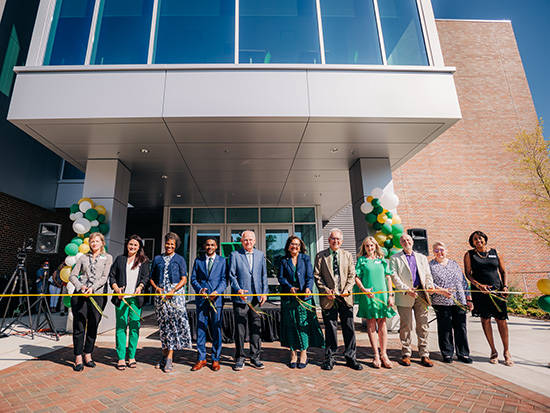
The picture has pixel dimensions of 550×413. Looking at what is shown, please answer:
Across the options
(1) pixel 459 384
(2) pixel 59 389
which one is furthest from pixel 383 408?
(2) pixel 59 389

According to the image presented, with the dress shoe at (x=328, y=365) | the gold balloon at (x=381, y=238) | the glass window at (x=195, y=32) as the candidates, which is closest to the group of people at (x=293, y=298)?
the dress shoe at (x=328, y=365)

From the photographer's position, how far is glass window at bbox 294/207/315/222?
41.5 ft

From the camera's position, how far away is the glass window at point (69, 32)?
19.1 ft

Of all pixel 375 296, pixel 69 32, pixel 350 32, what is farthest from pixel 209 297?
pixel 69 32

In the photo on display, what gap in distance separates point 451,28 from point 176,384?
20.3 meters

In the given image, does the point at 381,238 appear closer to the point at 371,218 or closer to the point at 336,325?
the point at 371,218

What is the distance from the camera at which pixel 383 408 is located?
267 centimetres

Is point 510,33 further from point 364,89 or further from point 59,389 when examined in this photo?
point 59,389

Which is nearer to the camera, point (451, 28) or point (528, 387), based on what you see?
point (528, 387)

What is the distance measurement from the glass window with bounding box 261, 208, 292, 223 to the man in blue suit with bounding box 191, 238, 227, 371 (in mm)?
8366

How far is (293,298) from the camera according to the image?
4.01m

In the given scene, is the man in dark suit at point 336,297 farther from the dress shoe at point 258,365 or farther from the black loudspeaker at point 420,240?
the black loudspeaker at point 420,240

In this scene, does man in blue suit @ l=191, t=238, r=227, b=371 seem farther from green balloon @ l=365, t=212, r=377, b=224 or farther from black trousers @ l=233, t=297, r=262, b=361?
green balloon @ l=365, t=212, r=377, b=224

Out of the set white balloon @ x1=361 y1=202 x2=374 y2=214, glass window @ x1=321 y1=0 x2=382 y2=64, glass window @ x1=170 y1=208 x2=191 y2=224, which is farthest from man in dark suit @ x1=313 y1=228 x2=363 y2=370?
glass window @ x1=170 y1=208 x2=191 y2=224
